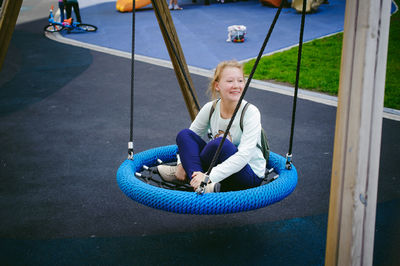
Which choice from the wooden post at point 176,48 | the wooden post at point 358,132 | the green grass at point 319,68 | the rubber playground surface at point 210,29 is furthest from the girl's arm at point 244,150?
the rubber playground surface at point 210,29

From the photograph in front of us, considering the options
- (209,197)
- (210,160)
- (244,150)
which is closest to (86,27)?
(210,160)

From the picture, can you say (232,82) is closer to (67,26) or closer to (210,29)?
(210,29)

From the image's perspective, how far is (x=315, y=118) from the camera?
5.01 metres

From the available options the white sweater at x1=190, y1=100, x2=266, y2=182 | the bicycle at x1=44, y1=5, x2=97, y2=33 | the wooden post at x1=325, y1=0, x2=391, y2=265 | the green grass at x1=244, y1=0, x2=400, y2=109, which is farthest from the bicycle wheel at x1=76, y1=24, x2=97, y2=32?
the wooden post at x1=325, y1=0, x2=391, y2=265

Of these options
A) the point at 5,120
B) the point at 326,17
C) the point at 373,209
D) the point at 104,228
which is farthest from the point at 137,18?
the point at 373,209

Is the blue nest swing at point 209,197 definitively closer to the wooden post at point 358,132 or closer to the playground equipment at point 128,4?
the wooden post at point 358,132

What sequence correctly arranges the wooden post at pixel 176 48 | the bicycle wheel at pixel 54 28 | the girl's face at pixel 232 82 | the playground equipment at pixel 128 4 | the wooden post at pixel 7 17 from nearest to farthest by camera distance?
1. the girl's face at pixel 232 82
2. the wooden post at pixel 7 17
3. the wooden post at pixel 176 48
4. the bicycle wheel at pixel 54 28
5. the playground equipment at pixel 128 4

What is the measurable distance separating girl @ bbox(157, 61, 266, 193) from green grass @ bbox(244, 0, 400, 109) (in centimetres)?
341

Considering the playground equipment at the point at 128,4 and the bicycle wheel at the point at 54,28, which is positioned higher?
the playground equipment at the point at 128,4

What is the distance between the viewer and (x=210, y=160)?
96.9 inches

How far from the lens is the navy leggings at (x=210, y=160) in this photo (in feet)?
7.88

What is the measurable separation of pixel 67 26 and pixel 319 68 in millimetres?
7040

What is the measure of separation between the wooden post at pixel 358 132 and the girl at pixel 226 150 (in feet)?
3.15

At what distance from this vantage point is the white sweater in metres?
2.32
